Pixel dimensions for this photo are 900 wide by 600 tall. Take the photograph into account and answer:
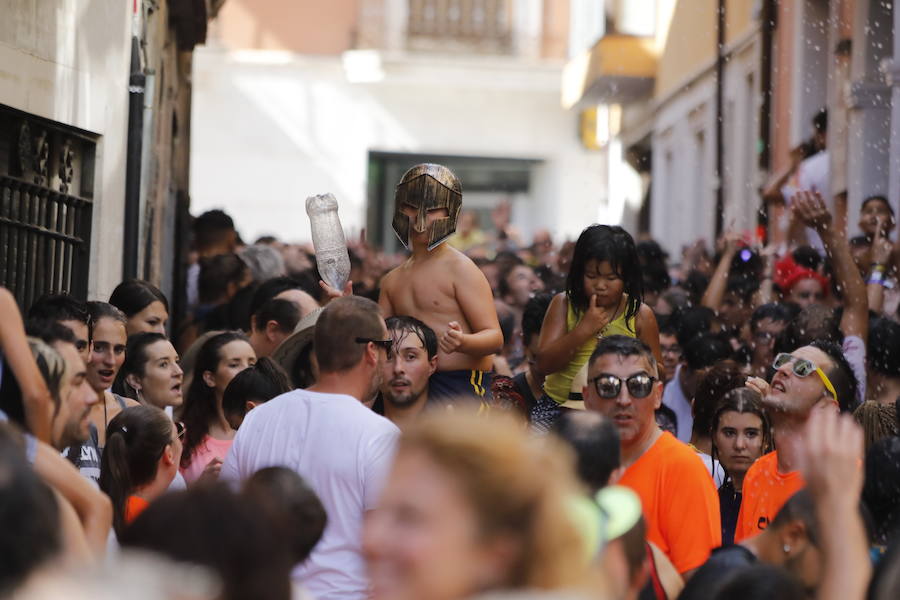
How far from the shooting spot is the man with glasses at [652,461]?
573 cm

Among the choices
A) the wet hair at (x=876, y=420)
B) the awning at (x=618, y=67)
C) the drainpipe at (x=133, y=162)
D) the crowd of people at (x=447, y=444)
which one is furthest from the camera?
the awning at (x=618, y=67)

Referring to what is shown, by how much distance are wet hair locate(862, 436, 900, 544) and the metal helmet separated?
3.13 metres

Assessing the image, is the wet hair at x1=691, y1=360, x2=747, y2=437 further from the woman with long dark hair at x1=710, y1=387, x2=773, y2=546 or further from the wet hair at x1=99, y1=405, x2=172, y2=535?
the wet hair at x1=99, y1=405, x2=172, y2=535

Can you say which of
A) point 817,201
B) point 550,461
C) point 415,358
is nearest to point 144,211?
point 817,201

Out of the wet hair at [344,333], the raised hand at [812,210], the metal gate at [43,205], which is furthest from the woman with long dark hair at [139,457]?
the raised hand at [812,210]

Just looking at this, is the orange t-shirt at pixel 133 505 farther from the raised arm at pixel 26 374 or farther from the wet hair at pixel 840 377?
the wet hair at pixel 840 377

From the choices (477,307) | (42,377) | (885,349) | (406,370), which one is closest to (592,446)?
(42,377)

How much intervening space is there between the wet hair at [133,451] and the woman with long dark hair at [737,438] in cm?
262

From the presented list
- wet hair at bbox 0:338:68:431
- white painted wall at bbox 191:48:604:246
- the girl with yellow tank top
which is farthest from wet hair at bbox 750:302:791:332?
white painted wall at bbox 191:48:604:246

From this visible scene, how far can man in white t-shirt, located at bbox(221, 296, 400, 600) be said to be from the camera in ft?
18.5

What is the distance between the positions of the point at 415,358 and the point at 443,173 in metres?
0.99

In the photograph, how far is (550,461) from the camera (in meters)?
3.22

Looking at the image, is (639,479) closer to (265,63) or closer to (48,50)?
(48,50)

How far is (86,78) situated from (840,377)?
5.14 meters
